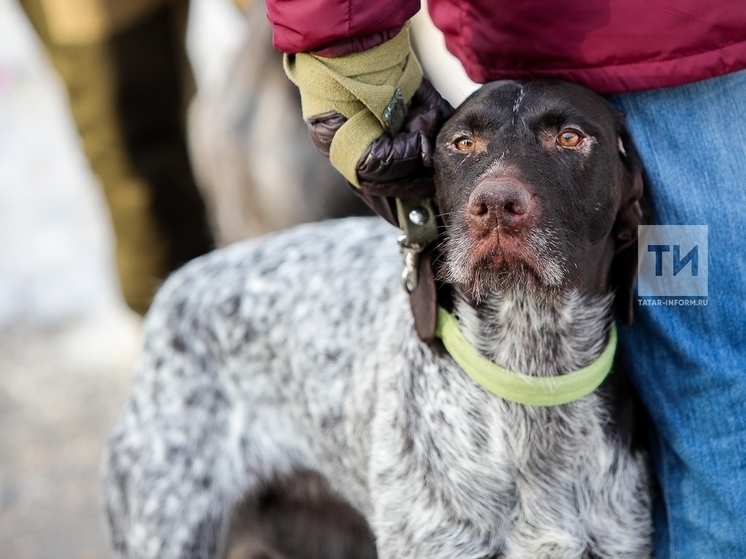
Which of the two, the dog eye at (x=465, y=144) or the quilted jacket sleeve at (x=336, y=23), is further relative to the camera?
the dog eye at (x=465, y=144)

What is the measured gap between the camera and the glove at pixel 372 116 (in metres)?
2.21

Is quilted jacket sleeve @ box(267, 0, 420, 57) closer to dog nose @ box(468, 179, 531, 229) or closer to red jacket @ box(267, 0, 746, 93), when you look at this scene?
red jacket @ box(267, 0, 746, 93)

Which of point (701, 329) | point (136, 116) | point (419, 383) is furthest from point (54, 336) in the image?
point (701, 329)

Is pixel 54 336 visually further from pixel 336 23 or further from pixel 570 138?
pixel 570 138

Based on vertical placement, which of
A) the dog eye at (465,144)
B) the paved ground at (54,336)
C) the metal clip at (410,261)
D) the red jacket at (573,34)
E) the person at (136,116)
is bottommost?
the paved ground at (54,336)

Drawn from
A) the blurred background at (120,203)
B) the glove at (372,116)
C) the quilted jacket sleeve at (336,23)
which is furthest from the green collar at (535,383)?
the blurred background at (120,203)

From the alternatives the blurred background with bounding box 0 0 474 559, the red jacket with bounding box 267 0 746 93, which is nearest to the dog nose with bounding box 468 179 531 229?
the red jacket with bounding box 267 0 746 93

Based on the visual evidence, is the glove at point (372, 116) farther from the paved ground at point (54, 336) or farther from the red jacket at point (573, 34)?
Result: the paved ground at point (54, 336)

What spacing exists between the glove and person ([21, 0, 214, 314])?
2362mm

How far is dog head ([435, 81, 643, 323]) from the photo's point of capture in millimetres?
2047

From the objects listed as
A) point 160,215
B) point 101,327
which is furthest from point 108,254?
point 160,215

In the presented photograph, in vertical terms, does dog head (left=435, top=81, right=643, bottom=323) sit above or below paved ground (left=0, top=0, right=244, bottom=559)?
above

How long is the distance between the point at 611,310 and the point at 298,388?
1068 millimetres

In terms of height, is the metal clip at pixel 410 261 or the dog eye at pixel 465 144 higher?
the dog eye at pixel 465 144
